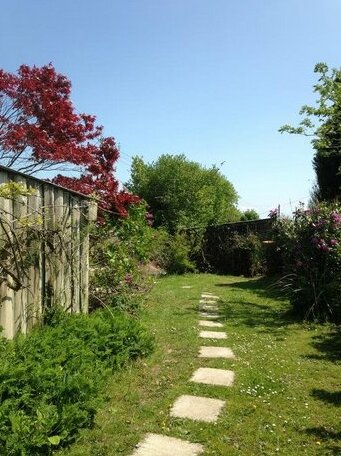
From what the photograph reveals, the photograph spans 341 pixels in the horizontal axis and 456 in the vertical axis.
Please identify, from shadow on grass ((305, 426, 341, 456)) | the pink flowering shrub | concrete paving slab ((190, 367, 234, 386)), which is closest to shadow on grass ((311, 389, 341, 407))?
shadow on grass ((305, 426, 341, 456))

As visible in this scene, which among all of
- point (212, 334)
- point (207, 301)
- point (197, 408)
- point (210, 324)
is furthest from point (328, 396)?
point (207, 301)

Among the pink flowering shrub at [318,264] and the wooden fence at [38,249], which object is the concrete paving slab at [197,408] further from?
the pink flowering shrub at [318,264]

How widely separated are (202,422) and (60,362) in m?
1.11

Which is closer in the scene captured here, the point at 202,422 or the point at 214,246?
the point at 202,422

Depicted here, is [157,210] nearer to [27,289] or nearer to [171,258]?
[171,258]

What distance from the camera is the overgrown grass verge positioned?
2.38 metres

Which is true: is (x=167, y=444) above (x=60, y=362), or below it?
below

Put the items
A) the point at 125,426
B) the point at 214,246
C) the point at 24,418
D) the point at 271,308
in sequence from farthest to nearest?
the point at 214,246 → the point at 271,308 → the point at 125,426 → the point at 24,418

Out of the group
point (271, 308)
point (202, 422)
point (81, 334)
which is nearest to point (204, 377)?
point (202, 422)

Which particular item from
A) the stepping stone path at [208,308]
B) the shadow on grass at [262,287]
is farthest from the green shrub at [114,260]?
the shadow on grass at [262,287]

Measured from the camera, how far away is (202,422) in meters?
3.07

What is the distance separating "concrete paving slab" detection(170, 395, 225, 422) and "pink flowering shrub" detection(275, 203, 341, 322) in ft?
11.9

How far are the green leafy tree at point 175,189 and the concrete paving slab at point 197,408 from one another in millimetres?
16278

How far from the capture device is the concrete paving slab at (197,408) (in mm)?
3172
